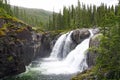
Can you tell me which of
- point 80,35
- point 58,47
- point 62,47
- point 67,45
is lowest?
point 58,47

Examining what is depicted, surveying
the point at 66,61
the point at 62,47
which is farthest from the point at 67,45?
the point at 66,61

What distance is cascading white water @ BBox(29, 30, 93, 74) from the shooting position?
48781 mm

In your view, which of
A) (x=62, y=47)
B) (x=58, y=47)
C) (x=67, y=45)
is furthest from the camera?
(x=58, y=47)

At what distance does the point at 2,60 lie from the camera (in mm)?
43531

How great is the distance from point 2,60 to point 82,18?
73.6 meters

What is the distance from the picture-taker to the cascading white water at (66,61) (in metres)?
48.8

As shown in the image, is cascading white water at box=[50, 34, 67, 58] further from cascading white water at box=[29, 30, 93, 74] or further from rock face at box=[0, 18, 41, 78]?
rock face at box=[0, 18, 41, 78]

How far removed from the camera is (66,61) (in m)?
60.4

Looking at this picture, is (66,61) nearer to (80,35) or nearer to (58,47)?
(80,35)

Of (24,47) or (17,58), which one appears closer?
(17,58)

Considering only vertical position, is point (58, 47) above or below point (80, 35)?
below

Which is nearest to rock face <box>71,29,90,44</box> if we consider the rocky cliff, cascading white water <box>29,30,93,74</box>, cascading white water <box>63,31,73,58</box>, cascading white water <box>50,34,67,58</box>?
cascading white water <box>29,30,93,74</box>

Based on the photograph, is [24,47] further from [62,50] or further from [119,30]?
[119,30]

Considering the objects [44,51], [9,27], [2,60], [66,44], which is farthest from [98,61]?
[44,51]
